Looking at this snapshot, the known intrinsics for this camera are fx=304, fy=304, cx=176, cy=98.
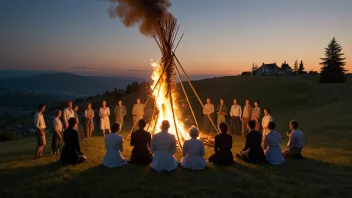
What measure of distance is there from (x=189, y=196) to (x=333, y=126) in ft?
51.6

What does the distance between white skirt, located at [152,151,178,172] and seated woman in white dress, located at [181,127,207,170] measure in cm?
46

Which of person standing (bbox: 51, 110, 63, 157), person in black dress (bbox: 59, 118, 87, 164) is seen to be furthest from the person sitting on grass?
person standing (bbox: 51, 110, 63, 157)

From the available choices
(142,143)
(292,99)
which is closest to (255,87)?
(292,99)

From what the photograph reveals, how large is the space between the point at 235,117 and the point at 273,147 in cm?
680

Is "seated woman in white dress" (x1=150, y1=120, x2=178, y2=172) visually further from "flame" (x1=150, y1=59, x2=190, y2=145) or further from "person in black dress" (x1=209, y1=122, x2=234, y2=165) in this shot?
"flame" (x1=150, y1=59, x2=190, y2=145)

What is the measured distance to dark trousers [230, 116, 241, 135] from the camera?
16097 millimetres

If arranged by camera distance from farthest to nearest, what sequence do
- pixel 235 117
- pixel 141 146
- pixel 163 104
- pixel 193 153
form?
1. pixel 235 117
2. pixel 163 104
3. pixel 141 146
4. pixel 193 153

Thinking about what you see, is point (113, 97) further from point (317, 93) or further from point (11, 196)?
point (11, 196)

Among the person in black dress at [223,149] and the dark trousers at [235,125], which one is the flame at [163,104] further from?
the dark trousers at [235,125]

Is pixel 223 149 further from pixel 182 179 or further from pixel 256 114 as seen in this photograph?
pixel 256 114

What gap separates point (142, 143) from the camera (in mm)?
8781

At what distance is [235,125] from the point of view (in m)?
16.5

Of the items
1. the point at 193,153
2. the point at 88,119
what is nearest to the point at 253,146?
the point at 193,153

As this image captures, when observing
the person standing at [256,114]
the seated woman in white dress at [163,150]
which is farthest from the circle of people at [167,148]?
the person standing at [256,114]
